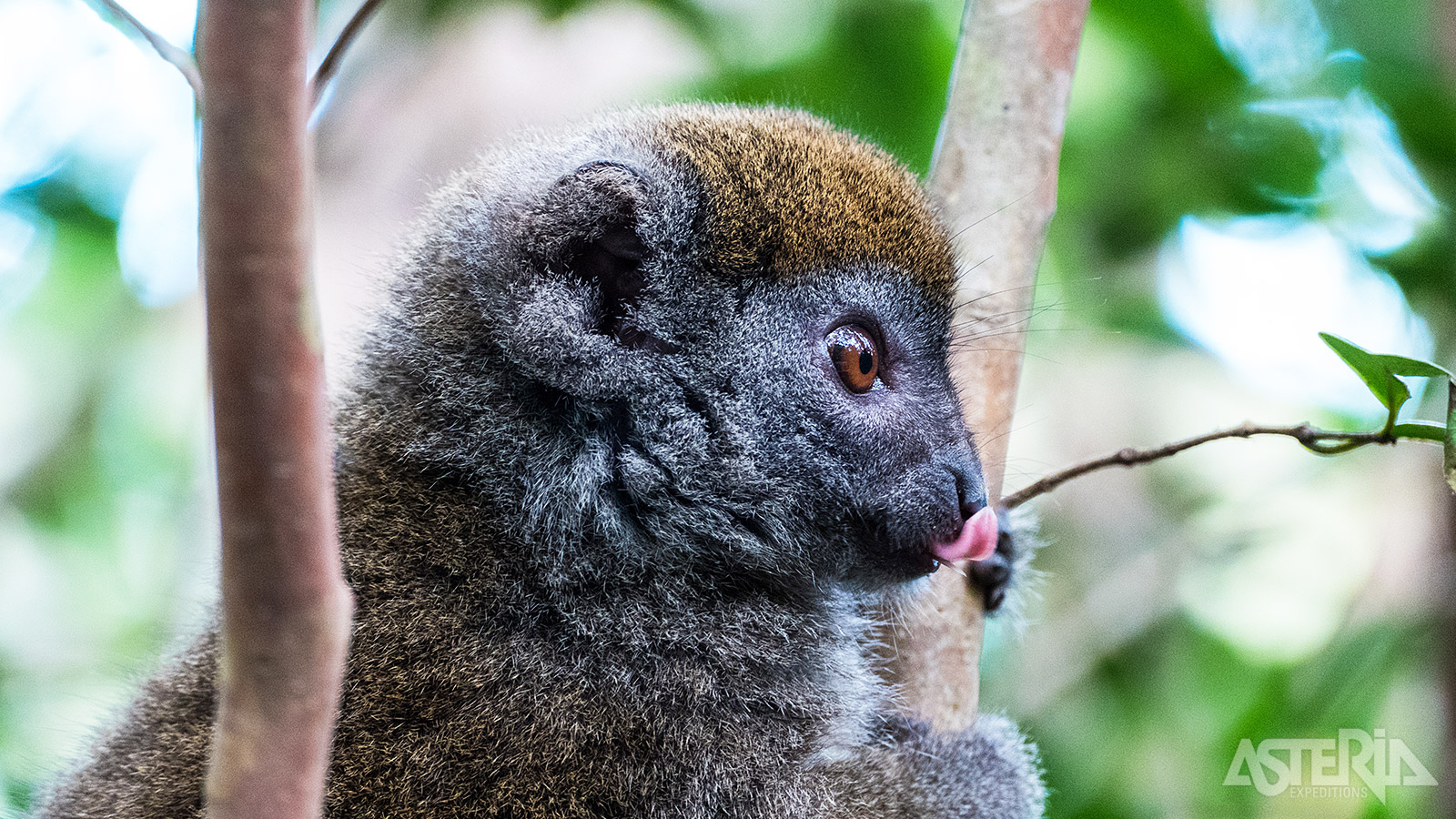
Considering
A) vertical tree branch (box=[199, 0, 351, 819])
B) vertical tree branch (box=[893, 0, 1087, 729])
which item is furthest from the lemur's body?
vertical tree branch (box=[199, 0, 351, 819])

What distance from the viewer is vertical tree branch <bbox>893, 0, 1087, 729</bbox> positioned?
11.3 feet

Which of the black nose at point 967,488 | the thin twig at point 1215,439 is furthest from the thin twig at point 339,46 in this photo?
the thin twig at point 1215,439

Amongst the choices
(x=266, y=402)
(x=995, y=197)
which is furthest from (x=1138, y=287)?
(x=266, y=402)

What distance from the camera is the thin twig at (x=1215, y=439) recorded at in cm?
276

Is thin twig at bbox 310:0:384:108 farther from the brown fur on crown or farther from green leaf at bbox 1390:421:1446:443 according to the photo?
green leaf at bbox 1390:421:1446:443

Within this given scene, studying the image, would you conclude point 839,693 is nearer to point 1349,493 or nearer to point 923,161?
point 923,161

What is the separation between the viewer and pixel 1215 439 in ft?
9.17

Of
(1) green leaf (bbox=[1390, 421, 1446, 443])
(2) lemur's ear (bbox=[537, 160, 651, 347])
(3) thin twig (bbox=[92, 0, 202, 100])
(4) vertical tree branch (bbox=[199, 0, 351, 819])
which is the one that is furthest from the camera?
(2) lemur's ear (bbox=[537, 160, 651, 347])

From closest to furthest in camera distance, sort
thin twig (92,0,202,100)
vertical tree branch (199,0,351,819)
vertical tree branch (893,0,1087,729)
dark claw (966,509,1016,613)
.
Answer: vertical tree branch (199,0,351,819) → thin twig (92,0,202,100) → vertical tree branch (893,0,1087,729) → dark claw (966,509,1016,613)

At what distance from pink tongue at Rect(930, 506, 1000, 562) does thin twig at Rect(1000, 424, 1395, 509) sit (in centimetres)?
23

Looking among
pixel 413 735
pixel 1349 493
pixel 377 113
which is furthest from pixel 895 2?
pixel 413 735

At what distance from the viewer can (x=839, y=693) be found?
337 centimetres

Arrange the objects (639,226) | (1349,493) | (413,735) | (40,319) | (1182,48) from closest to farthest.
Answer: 1. (413,735)
2. (639,226)
3. (1182,48)
4. (1349,493)
5. (40,319)

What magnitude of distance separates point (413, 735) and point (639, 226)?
1.43 m
